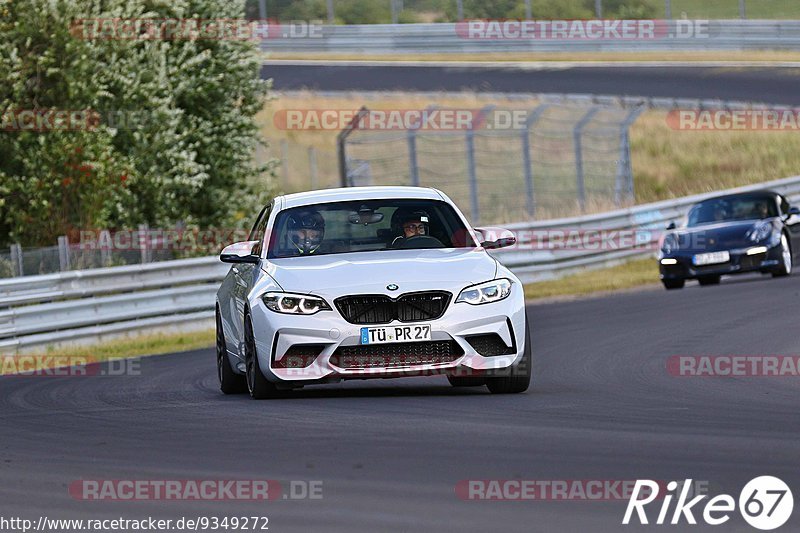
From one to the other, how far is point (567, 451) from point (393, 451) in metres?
0.86

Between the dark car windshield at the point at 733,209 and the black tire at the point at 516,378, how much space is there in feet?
42.2

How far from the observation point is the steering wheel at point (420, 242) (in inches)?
447

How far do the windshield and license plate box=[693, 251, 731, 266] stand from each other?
1101 cm

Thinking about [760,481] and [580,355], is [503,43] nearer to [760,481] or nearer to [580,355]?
[580,355]

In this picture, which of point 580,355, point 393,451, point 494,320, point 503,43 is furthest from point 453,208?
point 503,43

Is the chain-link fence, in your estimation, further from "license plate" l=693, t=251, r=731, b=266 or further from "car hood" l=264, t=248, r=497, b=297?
"car hood" l=264, t=248, r=497, b=297

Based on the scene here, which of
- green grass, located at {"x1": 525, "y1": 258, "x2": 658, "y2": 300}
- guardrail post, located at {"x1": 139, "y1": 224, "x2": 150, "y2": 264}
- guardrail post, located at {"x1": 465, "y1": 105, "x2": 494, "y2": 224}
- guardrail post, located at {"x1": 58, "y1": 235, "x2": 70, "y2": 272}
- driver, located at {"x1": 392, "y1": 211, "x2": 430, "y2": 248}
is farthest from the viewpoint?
guardrail post, located at {"x1": 465, "y1": 105, "x2": 494, "y2": 224}

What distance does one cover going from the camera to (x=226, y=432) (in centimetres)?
912

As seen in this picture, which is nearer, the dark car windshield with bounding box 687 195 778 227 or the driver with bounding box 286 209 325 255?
the driver with bounding box 286 209 325 255

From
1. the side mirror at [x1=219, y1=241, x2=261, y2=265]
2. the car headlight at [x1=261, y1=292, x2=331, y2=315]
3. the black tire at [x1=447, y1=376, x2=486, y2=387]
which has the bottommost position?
the black tire at [x1=447, y1=376, x2=486, y2=387]

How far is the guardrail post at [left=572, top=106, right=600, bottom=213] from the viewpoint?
3039 centimetres

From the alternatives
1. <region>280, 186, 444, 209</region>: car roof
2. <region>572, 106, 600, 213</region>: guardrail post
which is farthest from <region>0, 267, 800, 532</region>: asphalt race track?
<region>572, 106, 600, 213</region>: guardrail post

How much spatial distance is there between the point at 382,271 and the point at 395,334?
1.50ft

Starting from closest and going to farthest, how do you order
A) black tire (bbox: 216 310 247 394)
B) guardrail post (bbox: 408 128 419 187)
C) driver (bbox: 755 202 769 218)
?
1. black tire (bbox: 216 310 247 394)
2. driver (bbox: 755 202 769 218)
3. guardrail post (bbox: 408 128 419 187)
